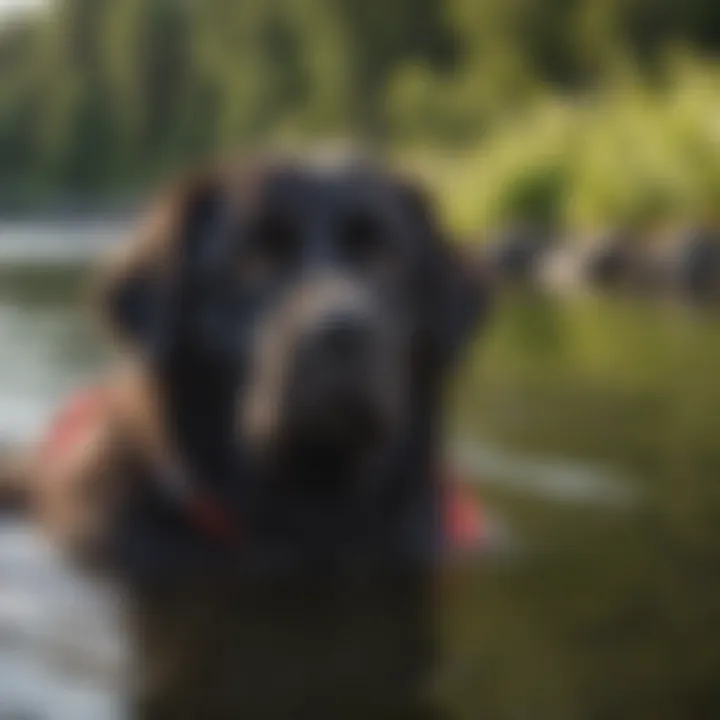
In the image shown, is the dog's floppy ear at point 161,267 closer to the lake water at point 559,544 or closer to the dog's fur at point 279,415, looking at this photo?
the dog's fur at point 279,415

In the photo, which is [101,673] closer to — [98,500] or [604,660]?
[98,500]

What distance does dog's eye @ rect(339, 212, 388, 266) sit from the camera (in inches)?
91.1

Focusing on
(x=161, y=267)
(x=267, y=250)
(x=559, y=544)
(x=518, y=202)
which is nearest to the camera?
(x=267, y=250)

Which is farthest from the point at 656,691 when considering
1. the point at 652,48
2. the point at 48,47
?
the point at 652,48

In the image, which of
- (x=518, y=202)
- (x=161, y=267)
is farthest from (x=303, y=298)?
(x=518, y=202)

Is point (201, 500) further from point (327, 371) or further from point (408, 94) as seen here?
point (408, 94)

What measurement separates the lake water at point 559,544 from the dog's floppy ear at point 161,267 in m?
0.42

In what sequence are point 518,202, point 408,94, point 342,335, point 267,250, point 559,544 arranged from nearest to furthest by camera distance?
point 342,335, point 267,250, point 559,544, point 408,94, point 518,202

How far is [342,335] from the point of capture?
2.10m

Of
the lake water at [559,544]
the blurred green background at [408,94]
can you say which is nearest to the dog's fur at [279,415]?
the lake water at [559,544]

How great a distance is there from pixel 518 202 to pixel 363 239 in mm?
7527

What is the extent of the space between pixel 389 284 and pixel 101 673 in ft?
2.59

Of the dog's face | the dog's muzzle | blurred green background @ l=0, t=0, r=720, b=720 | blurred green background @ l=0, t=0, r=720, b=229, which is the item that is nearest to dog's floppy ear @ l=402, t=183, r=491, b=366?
the dog's face

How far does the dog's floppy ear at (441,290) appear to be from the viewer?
2.45 m
